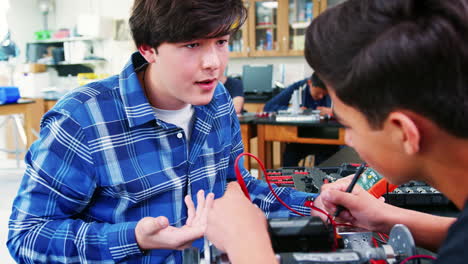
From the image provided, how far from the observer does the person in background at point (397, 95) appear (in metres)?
0.45

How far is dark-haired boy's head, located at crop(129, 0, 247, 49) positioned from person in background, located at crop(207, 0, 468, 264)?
0.34m

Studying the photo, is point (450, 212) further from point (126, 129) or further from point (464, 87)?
point (126, 129)

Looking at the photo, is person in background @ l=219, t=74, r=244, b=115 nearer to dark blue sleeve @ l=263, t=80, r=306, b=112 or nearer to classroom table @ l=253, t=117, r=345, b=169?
dark blue sleeve @ l=263, t=80, r=306, b=112

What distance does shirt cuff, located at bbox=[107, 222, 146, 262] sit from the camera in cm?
74

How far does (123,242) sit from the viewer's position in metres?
0.74

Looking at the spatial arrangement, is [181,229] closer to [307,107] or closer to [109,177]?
[109,177]

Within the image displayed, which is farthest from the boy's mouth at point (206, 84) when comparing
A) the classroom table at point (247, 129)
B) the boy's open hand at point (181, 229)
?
the classroom table at point (247, 129)

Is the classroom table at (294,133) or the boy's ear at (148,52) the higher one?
the boy's ear at (148,52)

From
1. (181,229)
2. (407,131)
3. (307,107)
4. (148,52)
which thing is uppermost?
(148,52)

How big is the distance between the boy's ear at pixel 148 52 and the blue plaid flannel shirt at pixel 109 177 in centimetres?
5

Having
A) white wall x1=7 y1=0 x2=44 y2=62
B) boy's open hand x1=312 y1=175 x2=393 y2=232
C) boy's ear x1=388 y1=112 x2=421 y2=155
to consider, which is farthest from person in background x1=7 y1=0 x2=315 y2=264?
white wall x1=7 y1=0 x2=44 y2=62

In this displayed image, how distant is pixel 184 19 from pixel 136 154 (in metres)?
0.33

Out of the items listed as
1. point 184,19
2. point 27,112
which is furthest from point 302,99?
point 27,112

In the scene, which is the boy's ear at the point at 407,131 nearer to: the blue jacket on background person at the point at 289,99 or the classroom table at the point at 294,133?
the classroom table at the point at 294,133
